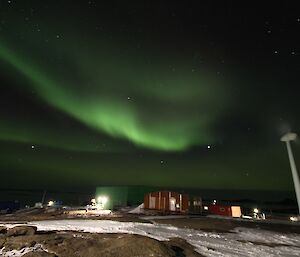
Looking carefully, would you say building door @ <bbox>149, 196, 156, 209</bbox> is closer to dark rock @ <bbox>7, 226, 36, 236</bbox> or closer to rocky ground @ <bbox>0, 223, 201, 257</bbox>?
dark rock @ <bbox>7, 226, 36, 236</bbox>

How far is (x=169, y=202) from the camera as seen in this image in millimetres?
47312

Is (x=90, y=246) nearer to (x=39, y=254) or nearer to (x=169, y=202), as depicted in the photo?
(x=39, y=254)

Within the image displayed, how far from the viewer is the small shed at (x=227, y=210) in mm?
54281

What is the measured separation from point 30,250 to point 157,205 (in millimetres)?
39812

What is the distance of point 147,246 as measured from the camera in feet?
35.7

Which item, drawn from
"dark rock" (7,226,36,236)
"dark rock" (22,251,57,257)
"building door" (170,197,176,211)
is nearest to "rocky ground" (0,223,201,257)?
"dark rock" (22,251,57,257)

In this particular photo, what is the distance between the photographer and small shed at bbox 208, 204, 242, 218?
5428cm

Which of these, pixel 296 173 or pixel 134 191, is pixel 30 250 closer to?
pixel 296 173

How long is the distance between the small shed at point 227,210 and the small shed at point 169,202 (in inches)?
505

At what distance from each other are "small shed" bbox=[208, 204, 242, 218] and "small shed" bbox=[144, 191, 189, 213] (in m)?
12.8

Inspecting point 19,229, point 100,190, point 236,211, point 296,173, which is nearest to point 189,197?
point 236,211

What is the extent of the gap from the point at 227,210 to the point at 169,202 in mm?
16387

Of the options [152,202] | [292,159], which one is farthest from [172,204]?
[292,159]

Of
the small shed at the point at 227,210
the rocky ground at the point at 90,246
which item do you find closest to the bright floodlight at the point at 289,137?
the small shed at the point at 227,210
